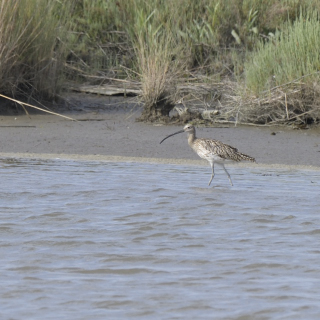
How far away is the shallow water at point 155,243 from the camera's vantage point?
170 inches

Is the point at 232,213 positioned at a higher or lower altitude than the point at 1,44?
lower

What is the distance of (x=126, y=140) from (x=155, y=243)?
4458 millimetres

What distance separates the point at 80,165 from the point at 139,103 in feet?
8.69

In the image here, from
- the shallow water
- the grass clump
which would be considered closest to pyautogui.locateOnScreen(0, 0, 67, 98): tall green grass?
the shallow water

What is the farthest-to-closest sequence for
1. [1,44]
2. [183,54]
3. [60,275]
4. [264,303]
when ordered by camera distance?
[183,54] < [1,44] < [60,275] < [264,303]

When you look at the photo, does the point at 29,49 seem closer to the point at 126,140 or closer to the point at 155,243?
the point at 126,140

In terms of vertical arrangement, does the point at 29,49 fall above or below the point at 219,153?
above

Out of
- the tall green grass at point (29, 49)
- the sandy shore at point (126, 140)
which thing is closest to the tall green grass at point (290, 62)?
the sandy shore at point (126, 140)

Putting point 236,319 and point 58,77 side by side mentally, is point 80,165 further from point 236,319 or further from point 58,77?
point 236,319

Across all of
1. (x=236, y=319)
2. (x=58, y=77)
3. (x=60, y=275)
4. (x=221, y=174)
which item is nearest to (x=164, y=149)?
(x=221, y=174)

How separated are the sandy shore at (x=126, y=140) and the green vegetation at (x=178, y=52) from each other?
42cm

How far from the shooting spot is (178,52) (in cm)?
1220

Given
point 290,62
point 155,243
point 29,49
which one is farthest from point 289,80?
point 155,243

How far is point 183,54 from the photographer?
1264 centimetres
